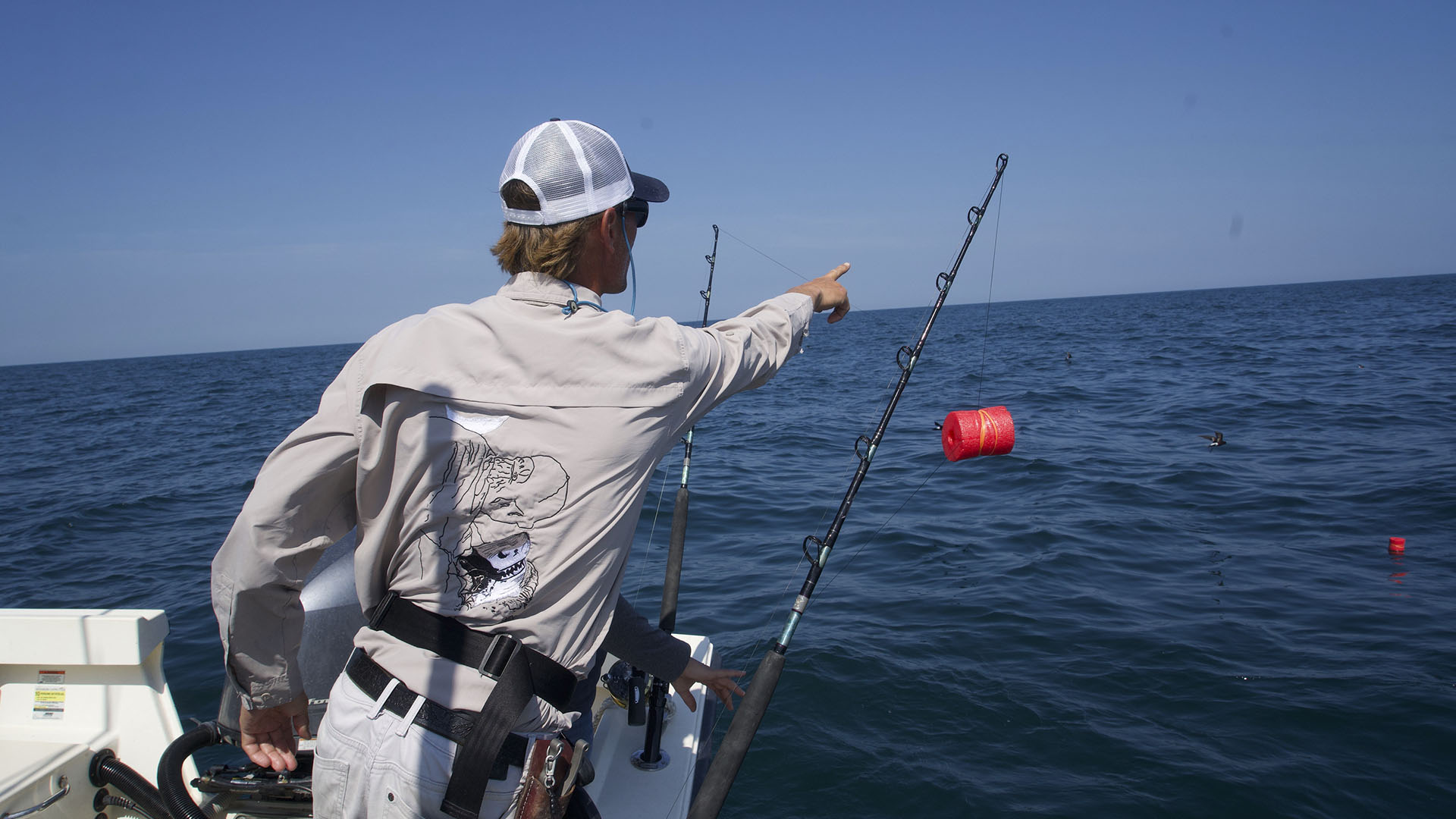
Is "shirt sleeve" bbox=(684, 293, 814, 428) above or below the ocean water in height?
above

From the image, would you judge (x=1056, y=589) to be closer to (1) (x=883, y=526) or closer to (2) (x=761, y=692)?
(1) (x=883, y=526)

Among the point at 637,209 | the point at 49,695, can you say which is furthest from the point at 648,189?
the point at 49,695

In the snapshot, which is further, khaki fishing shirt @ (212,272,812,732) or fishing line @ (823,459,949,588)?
fishing line @ (823,459,949,588)

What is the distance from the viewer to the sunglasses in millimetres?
1551

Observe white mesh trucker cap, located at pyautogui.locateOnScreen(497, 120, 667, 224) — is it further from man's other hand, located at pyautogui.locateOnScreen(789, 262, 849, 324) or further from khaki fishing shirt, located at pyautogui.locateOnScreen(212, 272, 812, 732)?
man's other hand, located at pyautogui.locateOnScreen(789, 262, 849, 324)

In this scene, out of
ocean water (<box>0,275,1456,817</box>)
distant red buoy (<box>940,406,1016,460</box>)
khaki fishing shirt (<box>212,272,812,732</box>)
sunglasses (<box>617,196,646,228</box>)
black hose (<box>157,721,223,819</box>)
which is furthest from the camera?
ocean water (<box>0,275,1456,817</box>)

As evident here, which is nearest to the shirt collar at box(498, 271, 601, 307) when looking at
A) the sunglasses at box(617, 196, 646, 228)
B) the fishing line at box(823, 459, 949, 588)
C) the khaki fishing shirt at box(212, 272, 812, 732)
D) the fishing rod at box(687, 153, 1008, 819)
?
the khaki fishing shirt at box(212, 272, 812, 732)

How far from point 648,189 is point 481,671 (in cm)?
88

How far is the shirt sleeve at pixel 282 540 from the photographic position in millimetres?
1350

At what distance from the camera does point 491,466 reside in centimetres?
130

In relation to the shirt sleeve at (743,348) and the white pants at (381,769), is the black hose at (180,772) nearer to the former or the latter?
the white pants at (381,769)

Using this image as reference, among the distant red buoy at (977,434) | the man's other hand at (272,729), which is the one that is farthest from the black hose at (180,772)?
the distant red buoy at (977,434)

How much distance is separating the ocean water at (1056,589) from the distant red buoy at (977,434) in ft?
4.90

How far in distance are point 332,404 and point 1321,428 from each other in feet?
39.6
